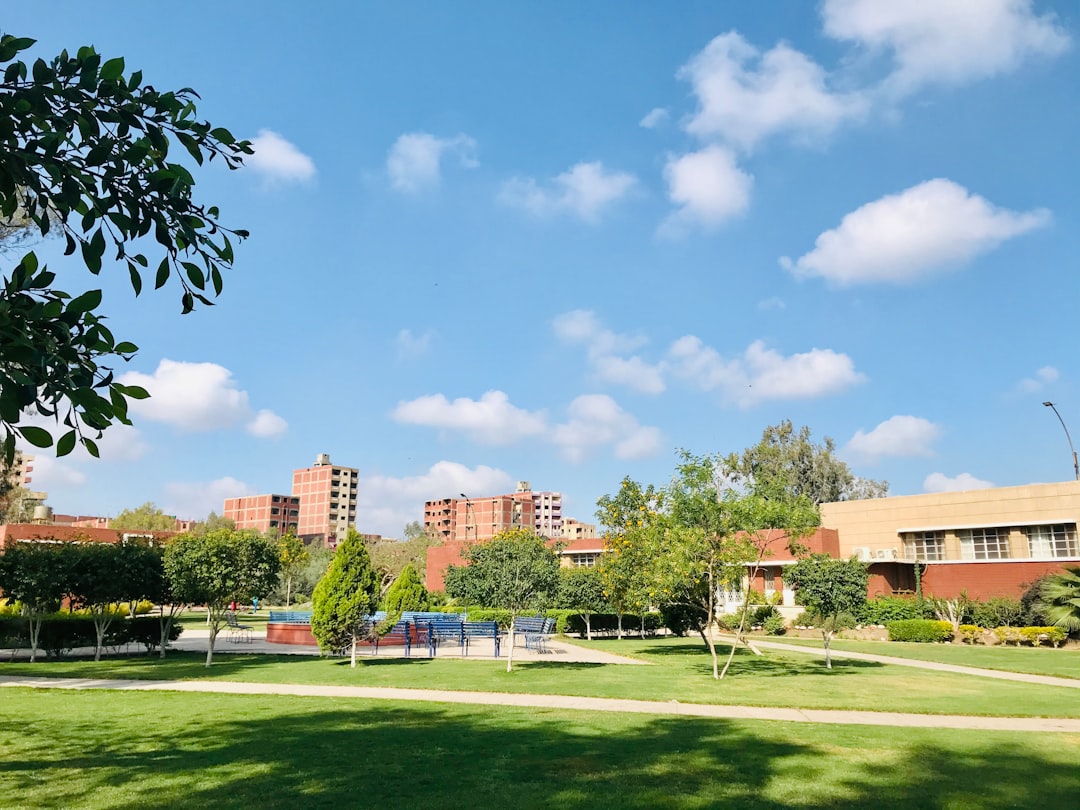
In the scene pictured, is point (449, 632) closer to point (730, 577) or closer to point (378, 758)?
point (730, 577)

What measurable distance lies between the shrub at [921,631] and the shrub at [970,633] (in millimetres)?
490

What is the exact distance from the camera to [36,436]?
9.75 ft

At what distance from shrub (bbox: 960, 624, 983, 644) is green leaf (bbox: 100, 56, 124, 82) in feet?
127

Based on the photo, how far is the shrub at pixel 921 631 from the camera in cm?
3434

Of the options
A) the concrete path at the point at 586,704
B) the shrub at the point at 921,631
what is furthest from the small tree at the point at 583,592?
the concrete path at the point at 586,704

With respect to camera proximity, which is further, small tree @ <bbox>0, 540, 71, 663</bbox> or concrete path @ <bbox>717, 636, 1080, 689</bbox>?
small tree @ <bbox>0, 540, 71, 663</bbox>

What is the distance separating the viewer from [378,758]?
9.37m

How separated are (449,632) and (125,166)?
25.4 metres

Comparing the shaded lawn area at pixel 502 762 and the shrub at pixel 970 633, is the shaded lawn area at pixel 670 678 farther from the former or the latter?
the shrub at pixel 970 633

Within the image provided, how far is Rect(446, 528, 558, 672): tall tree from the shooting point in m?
20.2

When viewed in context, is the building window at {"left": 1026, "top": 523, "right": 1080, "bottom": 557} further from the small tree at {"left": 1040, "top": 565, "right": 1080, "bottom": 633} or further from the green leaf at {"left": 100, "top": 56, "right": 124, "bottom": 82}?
the green leaf at {"left": 100, "top": 56, "right": 124, "bottom": 82}

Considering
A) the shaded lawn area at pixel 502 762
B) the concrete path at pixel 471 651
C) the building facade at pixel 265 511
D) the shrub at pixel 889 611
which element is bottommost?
the concrete path at pixel 471 651

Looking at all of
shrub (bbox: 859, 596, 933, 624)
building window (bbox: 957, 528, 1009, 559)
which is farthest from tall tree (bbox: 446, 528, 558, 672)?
building window (bbox: 957, 528, 1009, 559)

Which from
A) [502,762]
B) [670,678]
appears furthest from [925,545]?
[502,762]
